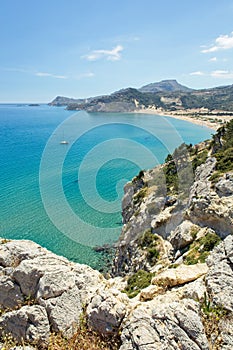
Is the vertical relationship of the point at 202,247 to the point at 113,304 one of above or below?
below

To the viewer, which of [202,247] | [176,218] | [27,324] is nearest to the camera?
[27,324]

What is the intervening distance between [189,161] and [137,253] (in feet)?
47.8

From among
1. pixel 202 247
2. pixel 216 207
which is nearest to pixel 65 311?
pixel 202 247

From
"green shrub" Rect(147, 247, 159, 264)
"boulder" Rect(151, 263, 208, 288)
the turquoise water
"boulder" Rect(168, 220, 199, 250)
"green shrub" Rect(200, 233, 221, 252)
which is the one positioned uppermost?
"boulder" Rect(151, 263, 208, 288)

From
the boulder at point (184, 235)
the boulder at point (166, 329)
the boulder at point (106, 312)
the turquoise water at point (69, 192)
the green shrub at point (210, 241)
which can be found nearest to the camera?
the boulder at point (166, 329)

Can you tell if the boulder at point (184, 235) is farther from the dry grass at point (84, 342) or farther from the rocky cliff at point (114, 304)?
the dry grass at point (84, 342)

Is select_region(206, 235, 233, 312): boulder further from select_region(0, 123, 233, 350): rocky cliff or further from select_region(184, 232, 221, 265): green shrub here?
select_region(184, 232, 221, 265): green shrub

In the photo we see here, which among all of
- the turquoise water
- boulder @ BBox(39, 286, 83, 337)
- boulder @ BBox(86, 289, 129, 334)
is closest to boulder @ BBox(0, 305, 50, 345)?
→ boulder @ BBox(39, 286, 83, 337)

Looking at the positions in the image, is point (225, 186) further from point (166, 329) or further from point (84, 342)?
point (84, 342)

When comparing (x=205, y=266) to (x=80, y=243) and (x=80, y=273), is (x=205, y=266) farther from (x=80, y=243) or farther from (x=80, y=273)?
(x=80, y=243)

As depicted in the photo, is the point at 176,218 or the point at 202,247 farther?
the point at 176,218

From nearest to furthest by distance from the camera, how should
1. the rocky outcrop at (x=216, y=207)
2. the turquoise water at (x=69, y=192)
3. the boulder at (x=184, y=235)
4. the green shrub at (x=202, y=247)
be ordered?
the green shrub at (x=202, y=247)
the rocky outcrop at (x=216, y=207)
the boulder at (x=184, y=235)
the turquoise water at (x=69, y=192)

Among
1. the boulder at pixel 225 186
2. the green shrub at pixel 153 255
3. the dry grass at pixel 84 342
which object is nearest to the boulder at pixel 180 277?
the dry grass at pixel 84 342

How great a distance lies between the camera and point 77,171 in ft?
186
